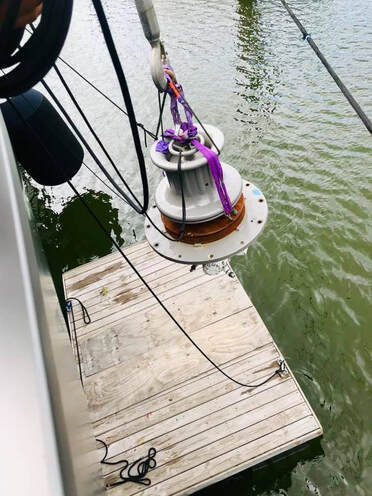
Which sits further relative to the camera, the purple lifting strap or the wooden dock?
the wooden dock

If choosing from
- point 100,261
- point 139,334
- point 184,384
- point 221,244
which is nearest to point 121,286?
point 100,261

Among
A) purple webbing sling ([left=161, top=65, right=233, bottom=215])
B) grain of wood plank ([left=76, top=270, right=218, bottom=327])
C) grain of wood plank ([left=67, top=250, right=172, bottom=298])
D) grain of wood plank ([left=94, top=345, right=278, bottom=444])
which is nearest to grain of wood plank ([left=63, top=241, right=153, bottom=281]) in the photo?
grain of wood plank ([left=67, top=250, right=172, bottom=298])

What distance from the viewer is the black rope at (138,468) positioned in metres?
3.31

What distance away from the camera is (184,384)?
12.8 feet

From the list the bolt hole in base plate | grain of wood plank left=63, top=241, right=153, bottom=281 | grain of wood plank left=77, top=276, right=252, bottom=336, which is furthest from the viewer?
grain of wood plank left=63, top=241, right=153, bottom=281

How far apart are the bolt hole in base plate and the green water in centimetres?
342

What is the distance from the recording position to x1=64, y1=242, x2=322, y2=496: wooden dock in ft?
11.0

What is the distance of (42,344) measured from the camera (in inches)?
36.7

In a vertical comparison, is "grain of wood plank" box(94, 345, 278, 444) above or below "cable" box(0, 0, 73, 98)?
below

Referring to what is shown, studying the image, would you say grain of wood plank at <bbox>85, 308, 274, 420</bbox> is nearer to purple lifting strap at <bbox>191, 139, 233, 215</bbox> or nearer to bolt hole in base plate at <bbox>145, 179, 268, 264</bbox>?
bolt hole in base plate at <bbox>145, 179, 268, 264</bbox>

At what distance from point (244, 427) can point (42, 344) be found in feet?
10.0

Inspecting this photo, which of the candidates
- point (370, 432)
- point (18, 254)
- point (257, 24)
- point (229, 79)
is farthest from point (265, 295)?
point (257, 24)

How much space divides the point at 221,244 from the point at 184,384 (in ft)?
9.00

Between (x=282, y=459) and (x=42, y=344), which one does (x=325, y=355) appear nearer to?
(x=282, y=459)
